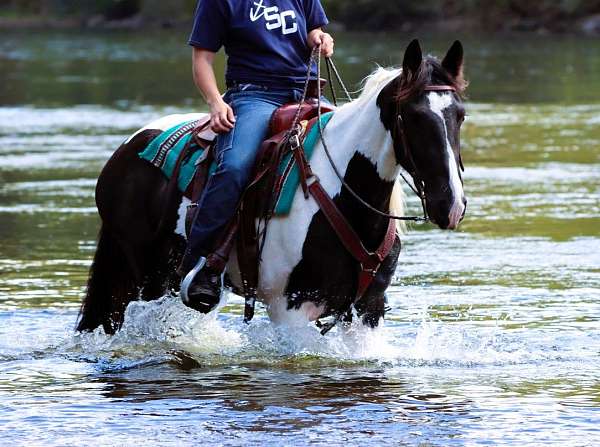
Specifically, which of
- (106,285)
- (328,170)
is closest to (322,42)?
(328,170)

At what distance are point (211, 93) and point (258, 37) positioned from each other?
40 centimetres

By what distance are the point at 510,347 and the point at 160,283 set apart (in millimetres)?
2213

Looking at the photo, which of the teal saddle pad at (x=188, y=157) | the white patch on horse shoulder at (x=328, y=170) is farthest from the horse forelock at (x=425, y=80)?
the teal saddle pad at (x=188, y=157)

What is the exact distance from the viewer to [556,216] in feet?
47.7

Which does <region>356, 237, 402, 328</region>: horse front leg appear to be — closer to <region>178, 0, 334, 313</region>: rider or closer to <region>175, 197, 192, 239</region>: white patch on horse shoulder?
<region>178, 0, 334, 313</region>: rider

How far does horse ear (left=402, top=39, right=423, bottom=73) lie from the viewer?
6961 millimetres

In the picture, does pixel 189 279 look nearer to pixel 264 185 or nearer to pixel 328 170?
pixel 264 185

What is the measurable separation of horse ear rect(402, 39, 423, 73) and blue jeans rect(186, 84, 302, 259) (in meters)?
1.09

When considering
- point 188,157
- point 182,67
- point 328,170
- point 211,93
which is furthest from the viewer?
point 182,67

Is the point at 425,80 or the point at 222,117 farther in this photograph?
the point at 222,117

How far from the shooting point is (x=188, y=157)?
27.4 ft

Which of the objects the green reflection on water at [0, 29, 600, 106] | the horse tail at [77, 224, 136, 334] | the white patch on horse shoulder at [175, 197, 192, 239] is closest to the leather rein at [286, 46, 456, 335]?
the white patch on horse shoulder at [175, 197, 192, 239]

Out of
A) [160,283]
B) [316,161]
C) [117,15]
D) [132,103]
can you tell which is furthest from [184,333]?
[117,15]

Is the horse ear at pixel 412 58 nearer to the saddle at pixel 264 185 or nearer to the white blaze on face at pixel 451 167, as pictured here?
the white blaze on face at pixel 451 167
